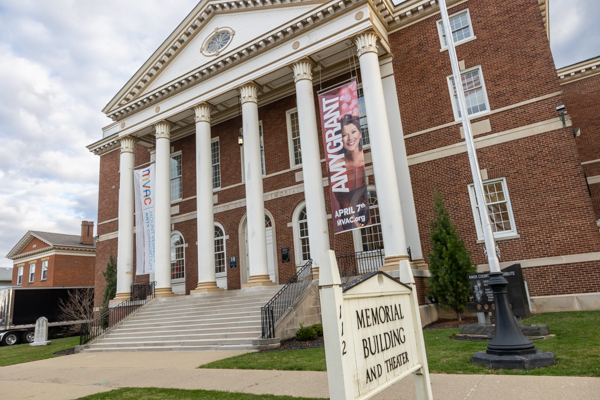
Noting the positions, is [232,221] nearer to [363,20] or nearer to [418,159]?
[418,159]

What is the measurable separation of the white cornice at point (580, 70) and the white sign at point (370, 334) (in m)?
23.1

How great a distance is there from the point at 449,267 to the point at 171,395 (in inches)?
376

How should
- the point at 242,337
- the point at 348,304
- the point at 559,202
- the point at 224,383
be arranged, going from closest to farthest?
1. the point at 348,304
2. the point at 224,383
3. the point at 242,337
4. the point at 559,202

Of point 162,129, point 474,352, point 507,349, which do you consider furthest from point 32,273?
point 507,349

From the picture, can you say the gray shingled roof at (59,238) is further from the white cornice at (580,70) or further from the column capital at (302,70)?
the white cornice at (580,70)

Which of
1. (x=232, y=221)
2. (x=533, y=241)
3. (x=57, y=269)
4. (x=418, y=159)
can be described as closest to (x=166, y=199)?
(x=232, y=221)

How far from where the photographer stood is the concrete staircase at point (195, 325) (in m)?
12.7

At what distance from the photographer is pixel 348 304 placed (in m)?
3.26

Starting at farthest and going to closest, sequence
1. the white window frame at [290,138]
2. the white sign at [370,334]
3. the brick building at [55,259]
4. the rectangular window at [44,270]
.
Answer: the rectangular window at [44,270], the brick building at [55,259], the white window frame at [290,138], the white sign at [370,334]

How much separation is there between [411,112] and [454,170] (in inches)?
121

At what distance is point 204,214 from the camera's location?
60.4ft

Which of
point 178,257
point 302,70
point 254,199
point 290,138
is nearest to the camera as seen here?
point 254,199

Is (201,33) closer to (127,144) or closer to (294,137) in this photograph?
(294,137)

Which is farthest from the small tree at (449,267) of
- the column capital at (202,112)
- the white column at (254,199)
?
the column capital at (202,112)
